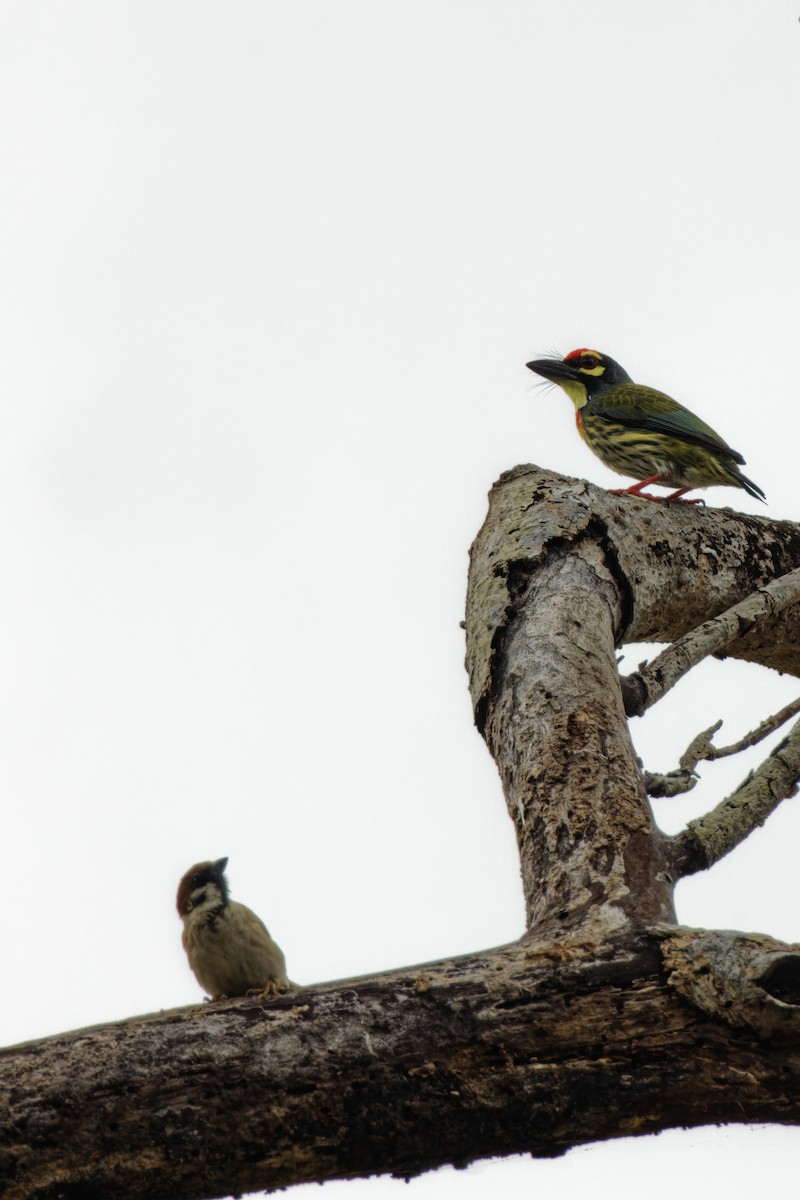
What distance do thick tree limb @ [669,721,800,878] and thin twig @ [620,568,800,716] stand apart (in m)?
0.43

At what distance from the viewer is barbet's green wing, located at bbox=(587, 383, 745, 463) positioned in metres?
7.09

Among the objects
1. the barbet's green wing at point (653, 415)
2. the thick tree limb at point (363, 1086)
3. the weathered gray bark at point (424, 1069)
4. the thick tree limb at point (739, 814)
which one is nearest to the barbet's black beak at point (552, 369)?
the barbet's green wing at point (653, 415)

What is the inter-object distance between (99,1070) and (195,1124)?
0.63 ft

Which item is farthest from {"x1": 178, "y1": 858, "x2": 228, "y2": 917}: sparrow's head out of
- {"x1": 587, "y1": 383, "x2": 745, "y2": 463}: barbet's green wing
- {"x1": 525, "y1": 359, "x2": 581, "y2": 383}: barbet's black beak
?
{"x1": 525, "y1": 359, "x2": 581, "y2": 383}: barbet's black beak

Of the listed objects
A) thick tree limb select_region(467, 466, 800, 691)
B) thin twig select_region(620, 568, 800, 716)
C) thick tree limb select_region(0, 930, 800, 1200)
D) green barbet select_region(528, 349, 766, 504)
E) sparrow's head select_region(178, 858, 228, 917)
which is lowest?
thick tree limb select_region(0, 930, 800, 1200)

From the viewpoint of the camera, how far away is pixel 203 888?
392cm

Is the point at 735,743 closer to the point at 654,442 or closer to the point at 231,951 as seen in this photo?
the point at 231,951

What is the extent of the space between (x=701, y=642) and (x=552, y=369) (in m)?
4.53

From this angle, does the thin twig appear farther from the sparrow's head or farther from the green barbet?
the green barbet

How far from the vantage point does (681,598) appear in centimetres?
491

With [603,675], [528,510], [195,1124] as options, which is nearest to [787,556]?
[528,510]

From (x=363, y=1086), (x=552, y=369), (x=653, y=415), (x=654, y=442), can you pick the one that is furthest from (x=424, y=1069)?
(x=552, y=369)

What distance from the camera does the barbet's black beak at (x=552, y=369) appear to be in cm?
845

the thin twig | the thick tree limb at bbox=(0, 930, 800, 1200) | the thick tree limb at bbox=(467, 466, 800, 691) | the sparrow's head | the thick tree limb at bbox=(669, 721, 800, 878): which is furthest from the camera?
the thick tree limb at bbox=(467, 466, 800, 691)
